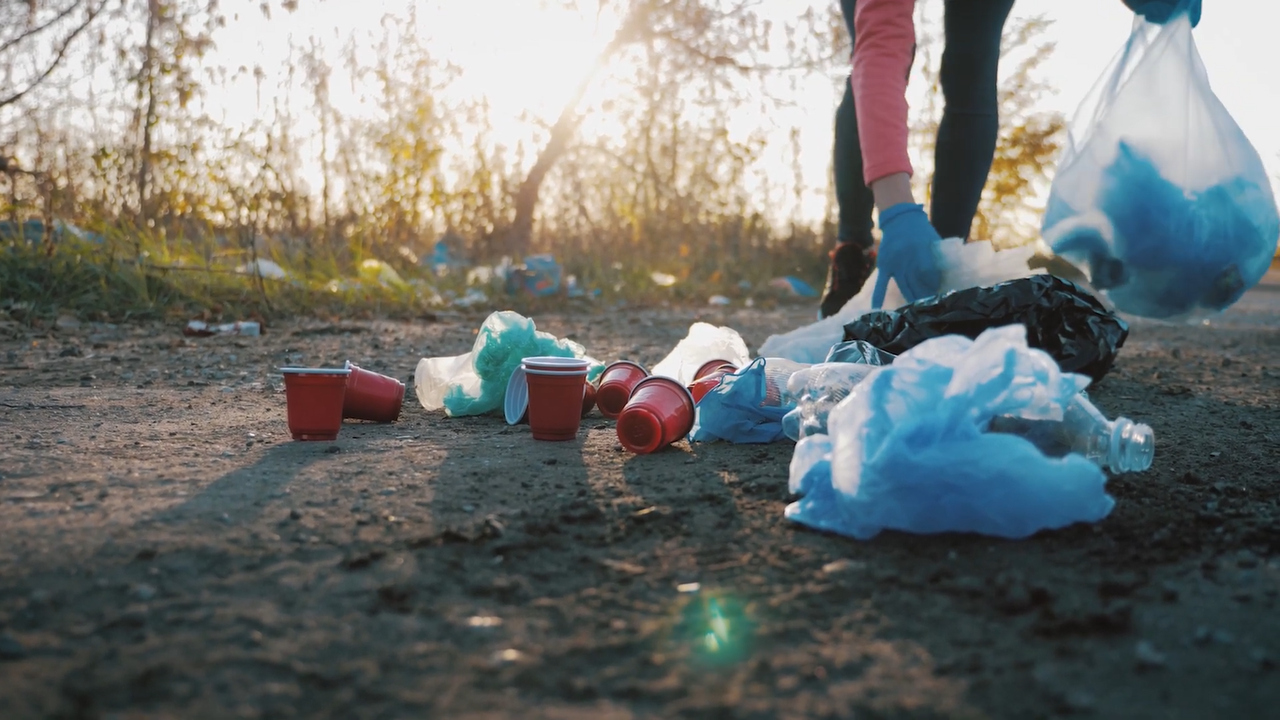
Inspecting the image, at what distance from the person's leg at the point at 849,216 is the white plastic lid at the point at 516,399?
4.31 ft

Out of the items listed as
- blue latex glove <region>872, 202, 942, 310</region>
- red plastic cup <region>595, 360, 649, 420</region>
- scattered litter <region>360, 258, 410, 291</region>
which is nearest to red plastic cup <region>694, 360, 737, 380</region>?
red plastic cup <region>595, 360, 649, 420</region>

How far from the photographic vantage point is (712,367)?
2.34 m

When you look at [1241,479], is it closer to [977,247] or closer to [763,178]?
[977,247]

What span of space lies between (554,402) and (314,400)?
0.49 meters

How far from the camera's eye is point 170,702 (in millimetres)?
833

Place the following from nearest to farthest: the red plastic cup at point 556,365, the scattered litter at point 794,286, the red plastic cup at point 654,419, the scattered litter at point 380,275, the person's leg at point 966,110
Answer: the red plastic cup at point 654,419
the red plastic cup at point 556,365
the person's leg at point 966,110
the scattered litter at point 380,275
the scattered litter at point 794,286

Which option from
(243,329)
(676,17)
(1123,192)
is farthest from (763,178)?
(1123,192)

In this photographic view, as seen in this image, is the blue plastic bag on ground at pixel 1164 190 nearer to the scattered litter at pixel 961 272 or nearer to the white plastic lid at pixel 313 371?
the scattered litter at pixel 961 272

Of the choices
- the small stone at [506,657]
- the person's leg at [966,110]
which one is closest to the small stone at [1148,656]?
the small stone at [506,657]

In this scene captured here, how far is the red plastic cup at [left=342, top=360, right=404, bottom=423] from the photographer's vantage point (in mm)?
2135

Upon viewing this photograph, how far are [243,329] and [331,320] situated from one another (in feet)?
1.76

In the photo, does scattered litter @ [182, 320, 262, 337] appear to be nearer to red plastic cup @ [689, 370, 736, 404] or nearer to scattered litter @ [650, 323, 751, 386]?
scattered litter @ [650, 323, 751, 386]

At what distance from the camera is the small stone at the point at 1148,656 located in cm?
92

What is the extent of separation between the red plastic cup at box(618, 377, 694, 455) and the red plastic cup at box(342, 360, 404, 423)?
0.63 m
